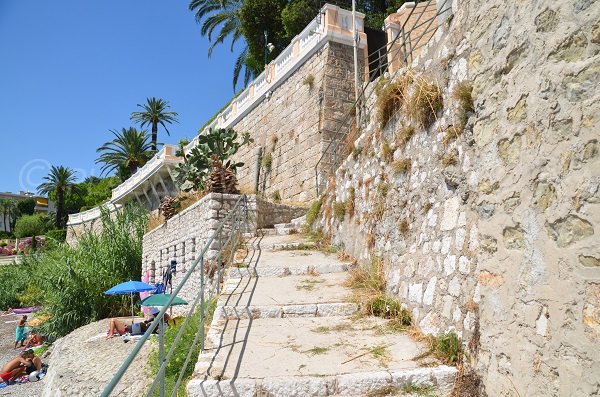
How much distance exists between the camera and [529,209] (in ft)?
8.08

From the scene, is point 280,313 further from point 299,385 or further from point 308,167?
point 308,167

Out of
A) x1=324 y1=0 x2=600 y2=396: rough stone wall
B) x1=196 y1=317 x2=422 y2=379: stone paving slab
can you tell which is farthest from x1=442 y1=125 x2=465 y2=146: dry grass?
x1=196 y1=317 x2=422 y2=379: stone paving slab

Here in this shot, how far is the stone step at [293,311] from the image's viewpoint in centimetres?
489

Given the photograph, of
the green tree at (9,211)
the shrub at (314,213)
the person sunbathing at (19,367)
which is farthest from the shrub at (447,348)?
the green tree at (9,211)

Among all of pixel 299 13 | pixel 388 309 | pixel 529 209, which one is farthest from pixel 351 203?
pixel 299 13

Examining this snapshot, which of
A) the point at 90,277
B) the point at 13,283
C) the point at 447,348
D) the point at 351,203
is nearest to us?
the point at 447,348

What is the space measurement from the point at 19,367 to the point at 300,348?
13.7 m

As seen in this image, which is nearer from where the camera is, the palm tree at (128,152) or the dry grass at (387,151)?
the dry grass at (387,151)

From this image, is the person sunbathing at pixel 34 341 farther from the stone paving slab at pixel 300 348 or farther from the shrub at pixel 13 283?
the stone paving slab at pixel 300 348

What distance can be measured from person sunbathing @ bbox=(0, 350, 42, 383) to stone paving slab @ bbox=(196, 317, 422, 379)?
41.1 feet

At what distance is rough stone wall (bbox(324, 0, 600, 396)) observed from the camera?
82.3 inches

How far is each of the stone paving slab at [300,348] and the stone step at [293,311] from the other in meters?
0.10

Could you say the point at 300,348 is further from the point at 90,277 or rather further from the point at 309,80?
the point at 90,277

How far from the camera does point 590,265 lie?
2027mm
